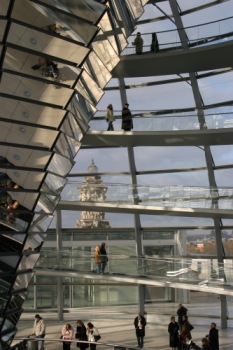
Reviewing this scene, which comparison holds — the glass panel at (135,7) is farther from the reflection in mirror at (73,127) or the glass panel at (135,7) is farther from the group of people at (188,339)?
the group of people at (188,339)

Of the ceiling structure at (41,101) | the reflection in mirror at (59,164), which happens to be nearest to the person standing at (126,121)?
the ceiling structure at (41,101)

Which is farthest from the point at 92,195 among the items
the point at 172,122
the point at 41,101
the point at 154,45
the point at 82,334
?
the point at 41,101

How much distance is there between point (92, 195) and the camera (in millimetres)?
26234

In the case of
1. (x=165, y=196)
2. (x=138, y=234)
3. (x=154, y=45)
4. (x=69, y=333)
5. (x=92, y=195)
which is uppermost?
(x=154, y=45)

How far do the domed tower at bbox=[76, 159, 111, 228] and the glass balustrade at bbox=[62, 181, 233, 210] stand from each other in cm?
11

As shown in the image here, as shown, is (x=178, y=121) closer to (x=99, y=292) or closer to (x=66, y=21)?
(x=99, y=292)

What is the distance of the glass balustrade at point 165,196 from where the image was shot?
23.7 metres

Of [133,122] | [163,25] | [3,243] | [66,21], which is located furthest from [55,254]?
[66,21]

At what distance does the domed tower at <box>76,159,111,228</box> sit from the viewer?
85.7 ft

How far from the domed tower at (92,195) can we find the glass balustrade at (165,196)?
105 millimetres

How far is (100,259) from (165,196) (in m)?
3.60

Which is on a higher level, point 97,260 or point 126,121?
point 126,121

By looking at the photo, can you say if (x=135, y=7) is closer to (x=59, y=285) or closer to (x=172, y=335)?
(x=172, y=335)

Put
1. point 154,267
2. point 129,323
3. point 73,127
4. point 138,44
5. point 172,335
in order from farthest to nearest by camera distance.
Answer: point 129,323, point 138,44, point 154,267, point 172,335, point 73,127
